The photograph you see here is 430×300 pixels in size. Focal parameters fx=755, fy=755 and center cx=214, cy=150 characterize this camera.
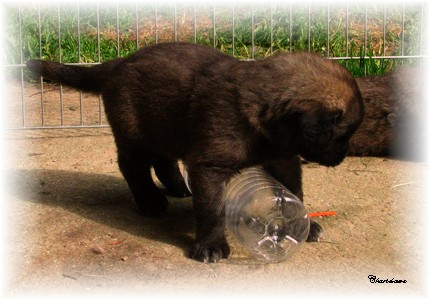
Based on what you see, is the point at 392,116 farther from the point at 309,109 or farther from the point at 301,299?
the point at 301,299

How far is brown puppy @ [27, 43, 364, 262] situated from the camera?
195 inches

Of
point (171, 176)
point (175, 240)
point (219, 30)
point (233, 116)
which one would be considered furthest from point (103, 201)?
point (219, 30)

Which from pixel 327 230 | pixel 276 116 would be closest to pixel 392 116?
pixel 327 230

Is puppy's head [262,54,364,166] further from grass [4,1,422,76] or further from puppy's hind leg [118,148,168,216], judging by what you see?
grass [4,1,422,76]

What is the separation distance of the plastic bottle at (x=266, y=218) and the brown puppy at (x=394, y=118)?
2.18 metres

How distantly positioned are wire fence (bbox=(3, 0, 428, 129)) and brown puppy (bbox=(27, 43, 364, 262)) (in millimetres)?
3371

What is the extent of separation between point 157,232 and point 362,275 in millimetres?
1560

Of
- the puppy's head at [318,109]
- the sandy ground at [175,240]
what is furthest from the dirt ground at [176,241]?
the puppy's head at [318,109]

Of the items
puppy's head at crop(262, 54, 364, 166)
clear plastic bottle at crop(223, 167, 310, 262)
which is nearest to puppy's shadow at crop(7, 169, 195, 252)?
clear plastic bottle at crop(223, 167, 310, 262)

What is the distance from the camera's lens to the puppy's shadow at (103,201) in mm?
5570

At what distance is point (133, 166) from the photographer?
587 cm

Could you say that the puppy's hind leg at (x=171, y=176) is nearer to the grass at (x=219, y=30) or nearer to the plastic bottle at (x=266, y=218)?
A: the plastic bottle at (x=266, y=218)

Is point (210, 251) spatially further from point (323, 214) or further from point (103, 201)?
point (103, 201)

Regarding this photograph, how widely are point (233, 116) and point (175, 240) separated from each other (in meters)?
1.02
